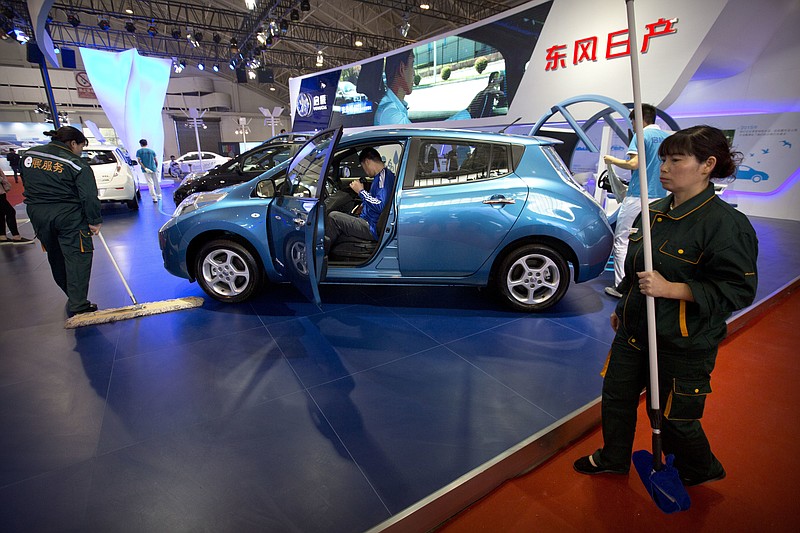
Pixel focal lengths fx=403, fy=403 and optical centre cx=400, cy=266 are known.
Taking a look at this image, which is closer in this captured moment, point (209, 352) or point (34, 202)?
point (209, 352)

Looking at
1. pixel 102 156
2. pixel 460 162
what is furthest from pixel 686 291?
pixel 102 156

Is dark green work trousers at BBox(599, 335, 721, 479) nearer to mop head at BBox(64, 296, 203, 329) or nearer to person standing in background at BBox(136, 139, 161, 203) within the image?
mop head at BBox(64, 296, 203, 329)

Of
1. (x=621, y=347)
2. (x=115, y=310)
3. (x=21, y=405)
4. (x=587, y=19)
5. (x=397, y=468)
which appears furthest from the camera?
(x=587, y=19)

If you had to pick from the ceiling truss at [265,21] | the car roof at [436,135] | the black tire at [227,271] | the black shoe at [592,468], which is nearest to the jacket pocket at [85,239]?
the black tire at [227,271]

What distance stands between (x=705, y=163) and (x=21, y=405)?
342 cm

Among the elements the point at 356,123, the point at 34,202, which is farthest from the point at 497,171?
the point at 356,123

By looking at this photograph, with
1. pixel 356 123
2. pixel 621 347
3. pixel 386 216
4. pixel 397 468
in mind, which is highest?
pixel 356 123

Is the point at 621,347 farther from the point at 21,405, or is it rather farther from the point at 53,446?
the point at 21,405

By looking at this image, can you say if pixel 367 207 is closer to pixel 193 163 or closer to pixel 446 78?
pixel 446 78

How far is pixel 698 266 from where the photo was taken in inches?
51.4

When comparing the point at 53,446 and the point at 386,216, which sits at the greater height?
the point at 386,216

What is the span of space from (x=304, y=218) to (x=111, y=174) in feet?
25.9

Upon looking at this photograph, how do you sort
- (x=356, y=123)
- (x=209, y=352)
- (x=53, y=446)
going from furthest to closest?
(x=356, y=123), (x=209, y=352), (x=53, y=446)

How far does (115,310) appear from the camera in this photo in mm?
3430
